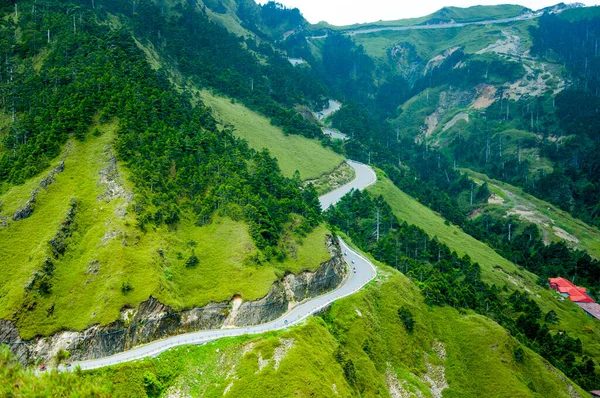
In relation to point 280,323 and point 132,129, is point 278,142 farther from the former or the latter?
point 280,323

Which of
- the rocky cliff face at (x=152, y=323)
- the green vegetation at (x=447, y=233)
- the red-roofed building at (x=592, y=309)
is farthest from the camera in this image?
the green vegetation at (x=447, y=233)

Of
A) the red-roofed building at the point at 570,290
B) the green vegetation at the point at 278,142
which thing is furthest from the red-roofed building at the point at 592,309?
the green vegetation at the point at 278,142

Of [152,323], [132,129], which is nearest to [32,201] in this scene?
[132,129]

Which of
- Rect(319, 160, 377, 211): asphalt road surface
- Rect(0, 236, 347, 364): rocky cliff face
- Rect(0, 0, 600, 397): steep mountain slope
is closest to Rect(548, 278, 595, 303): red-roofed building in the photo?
Rect(0, 0, 600, 397): steep mountain slope

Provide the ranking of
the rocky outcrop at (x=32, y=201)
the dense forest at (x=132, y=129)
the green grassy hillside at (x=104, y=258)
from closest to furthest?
the green grassy hillside at (x=104, y=258) < the rocky outcrop at (x=32, y=201) < the dense forest at (x=132, y=129)

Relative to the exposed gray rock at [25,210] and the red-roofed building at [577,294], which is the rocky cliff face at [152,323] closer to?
the exposed gray rock at [25,210]

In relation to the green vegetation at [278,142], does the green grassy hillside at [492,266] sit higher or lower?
lower

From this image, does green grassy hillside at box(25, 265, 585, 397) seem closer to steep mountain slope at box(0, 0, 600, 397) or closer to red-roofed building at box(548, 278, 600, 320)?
steep mountain slope at box(0, 0, 600, 397)
